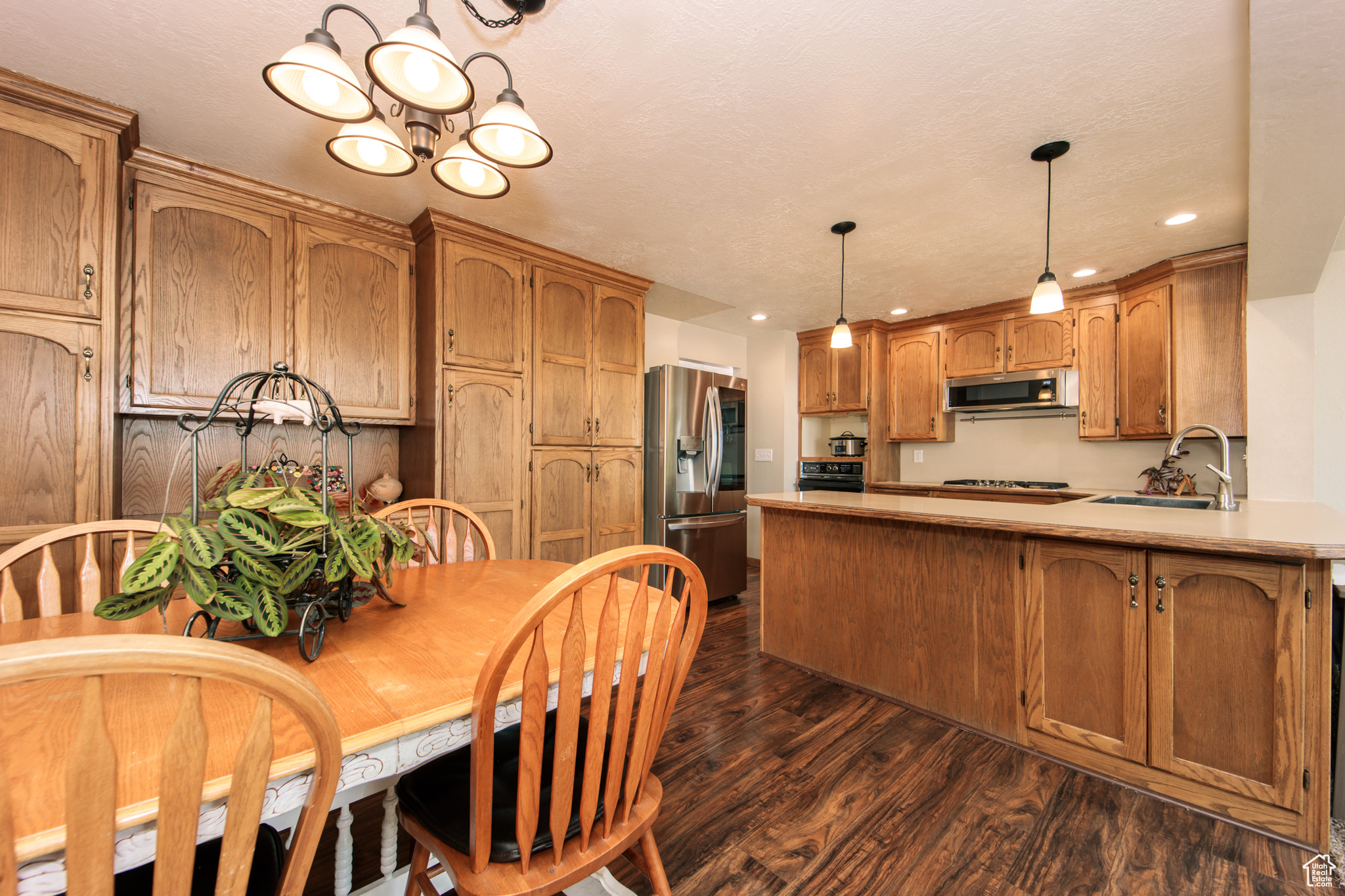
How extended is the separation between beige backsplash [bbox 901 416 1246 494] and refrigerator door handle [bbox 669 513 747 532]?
193 cm

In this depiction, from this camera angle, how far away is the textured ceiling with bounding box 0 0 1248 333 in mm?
1480

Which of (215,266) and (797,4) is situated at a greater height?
(797,4)

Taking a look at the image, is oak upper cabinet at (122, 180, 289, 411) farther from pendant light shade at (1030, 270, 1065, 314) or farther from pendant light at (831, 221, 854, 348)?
pendant light shade at (1030, 270, 1065, 314)

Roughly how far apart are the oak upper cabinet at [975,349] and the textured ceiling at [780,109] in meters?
1.22

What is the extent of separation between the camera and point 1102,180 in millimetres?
2303

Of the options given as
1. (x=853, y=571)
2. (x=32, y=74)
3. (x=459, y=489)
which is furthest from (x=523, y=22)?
(x=853, y=571)

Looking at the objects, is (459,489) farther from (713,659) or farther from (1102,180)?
(1102,180)

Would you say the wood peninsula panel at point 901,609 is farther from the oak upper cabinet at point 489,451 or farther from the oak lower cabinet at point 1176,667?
the oak upper cabinet at point 489,451

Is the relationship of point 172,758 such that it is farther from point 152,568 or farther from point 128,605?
point 128,605

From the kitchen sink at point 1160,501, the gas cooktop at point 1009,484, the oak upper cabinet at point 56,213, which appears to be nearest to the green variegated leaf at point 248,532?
the oak upper cabinet at point 56,213

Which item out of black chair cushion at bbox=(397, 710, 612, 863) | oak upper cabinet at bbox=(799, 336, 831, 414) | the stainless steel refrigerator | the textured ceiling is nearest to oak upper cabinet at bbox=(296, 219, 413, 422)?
the textured ceiling

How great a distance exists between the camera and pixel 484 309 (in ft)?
9.47

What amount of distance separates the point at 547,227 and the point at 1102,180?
255cm

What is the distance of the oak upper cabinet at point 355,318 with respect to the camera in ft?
8.32
